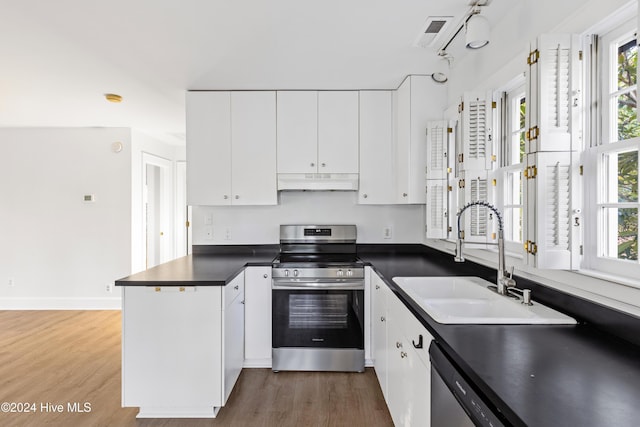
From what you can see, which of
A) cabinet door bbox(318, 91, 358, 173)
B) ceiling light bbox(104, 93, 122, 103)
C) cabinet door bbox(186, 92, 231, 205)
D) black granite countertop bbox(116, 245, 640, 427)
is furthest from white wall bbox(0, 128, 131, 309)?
black granite countertop bbox(116, 245, 640, 427)

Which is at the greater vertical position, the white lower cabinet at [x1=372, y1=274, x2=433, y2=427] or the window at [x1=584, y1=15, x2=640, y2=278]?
the window at [x1=584, y1=15, x2=640, y2=278]

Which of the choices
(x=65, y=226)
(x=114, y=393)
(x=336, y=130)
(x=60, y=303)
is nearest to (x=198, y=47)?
(x=336, y=130)

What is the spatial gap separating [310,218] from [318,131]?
0.85 metres

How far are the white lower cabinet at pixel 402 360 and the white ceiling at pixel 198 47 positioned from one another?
5.16 ft

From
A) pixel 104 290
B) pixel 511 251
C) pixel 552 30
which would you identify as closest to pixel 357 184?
pixel 511 251

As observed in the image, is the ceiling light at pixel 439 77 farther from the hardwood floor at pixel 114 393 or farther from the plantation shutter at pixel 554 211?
the hardwood floor at pixel 114 393

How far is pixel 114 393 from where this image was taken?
2447 mm

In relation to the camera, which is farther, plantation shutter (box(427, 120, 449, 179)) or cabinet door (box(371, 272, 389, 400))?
plantation shutter (box(427, 120, 449, 179))

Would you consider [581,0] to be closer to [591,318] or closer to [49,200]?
[591,318]

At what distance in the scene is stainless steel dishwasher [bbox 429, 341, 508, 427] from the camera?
2.80 feet

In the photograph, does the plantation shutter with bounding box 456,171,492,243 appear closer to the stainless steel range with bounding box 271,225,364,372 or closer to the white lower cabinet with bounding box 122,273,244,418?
the stainless steel range with bounding box 271,225,364,372

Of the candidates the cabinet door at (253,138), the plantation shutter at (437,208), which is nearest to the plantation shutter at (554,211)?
the plantation shutter at (437,208)

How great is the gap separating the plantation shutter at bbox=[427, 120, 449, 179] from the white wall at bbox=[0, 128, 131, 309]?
3.68 meters

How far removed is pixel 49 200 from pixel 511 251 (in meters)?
5.13
